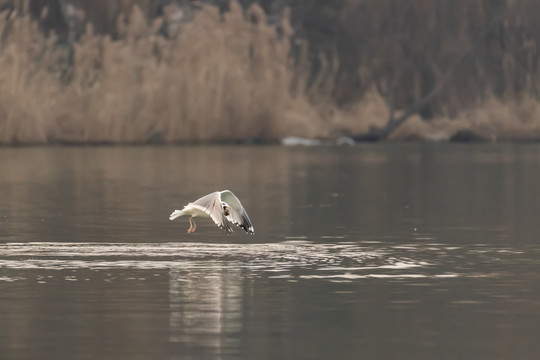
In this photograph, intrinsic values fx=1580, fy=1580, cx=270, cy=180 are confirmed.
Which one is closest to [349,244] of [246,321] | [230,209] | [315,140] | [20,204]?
[230,209]

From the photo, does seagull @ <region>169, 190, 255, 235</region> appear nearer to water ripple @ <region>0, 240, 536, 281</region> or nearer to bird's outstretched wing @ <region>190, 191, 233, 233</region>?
bird's outstretched wing @ <region>190, 191, 233, 233</region>

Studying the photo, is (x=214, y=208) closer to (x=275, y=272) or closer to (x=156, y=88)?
(x=275, y=272)

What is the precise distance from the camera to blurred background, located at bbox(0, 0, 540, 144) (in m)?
43.6

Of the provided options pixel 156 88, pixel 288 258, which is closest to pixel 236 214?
pixel 288 258

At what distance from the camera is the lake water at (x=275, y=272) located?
9.44 m

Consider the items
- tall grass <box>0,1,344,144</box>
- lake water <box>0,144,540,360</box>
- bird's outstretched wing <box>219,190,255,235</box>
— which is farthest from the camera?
tall grass <box>0,1,344,144</box>

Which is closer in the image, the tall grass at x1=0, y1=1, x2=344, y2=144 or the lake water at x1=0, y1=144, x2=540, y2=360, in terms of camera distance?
the lake water at x1=0, y1=144, x2=540, y2=360

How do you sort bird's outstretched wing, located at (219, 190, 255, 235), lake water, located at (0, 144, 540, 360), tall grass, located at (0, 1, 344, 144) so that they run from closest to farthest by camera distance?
lake water, located at (0, 144, 540, 360)
bird's outstretched wing, located at (219, 190, 255, 235)
tall grass, located at (0, 1, 344, 144)

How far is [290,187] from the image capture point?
2681 centimetres

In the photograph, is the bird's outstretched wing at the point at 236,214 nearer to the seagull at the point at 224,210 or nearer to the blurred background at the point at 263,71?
the seagull at the point at 224,210

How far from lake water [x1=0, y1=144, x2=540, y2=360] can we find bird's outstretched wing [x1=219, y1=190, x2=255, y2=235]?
330 mm

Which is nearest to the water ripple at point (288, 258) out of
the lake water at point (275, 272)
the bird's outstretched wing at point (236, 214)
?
the lake water at point (275, 272)

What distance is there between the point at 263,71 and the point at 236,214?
106ft

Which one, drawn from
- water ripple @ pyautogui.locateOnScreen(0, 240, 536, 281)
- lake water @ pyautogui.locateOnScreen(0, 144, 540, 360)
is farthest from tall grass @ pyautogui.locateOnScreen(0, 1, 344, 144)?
water ripple @ pyautogui.locateOnScreen(0, 240, 536, 281)
